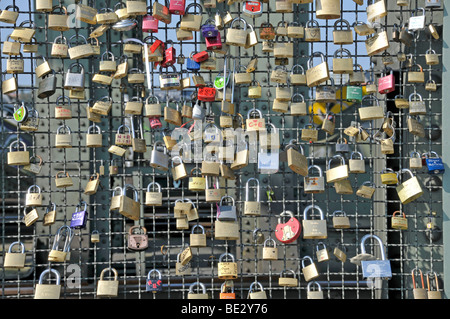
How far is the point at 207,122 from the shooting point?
11.3ft

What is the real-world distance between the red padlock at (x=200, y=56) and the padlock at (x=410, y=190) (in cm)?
148

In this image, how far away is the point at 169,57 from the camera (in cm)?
342

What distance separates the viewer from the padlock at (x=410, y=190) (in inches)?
131

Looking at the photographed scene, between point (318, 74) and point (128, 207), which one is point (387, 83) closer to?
point (318, 74)

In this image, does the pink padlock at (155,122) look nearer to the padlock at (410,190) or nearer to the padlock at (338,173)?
the padlock at (338,173)

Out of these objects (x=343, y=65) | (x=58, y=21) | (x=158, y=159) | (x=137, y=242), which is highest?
(x=58, y=21)

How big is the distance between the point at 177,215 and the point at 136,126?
1.00 metres

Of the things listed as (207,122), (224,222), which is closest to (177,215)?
(224,222)

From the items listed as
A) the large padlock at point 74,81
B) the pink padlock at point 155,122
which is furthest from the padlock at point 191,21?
the large padlock at point 74,81

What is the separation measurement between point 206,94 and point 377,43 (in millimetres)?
1107

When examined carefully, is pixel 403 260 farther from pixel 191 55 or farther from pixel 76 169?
pixel 76 169

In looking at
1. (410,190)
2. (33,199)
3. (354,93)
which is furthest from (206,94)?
(410,190)

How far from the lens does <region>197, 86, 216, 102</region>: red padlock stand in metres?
3.40
